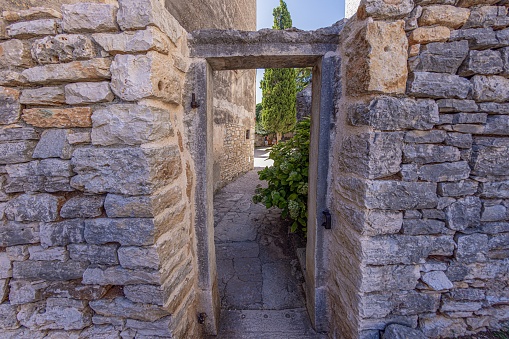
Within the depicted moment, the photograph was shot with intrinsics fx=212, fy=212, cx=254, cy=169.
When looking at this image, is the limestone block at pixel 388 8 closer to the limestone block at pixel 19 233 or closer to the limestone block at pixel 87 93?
the limestone block at pixel 87 93

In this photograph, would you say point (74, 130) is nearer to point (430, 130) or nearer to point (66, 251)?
point (66, 251)

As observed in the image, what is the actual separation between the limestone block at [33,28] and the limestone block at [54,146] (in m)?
0.54

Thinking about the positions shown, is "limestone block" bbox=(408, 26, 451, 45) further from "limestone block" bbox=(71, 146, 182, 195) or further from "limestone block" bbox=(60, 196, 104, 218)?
"limestone block" bbox=(60, 196, 104, 218)

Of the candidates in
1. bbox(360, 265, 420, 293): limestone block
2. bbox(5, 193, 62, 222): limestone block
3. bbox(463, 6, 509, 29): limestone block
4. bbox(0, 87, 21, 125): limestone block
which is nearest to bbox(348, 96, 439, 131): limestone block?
bbox(463, 6, 509, 29): limestone block

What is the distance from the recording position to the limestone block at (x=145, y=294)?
1.30 m

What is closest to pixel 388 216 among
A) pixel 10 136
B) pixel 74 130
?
pixel 74 130

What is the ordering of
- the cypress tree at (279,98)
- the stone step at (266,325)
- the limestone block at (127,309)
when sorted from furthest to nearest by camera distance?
1. the cypress tree at (279,98)
2. the stone step at (266,325)
3. the limestone block at (127,309)

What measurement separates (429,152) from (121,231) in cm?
185

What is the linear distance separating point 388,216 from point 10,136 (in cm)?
228

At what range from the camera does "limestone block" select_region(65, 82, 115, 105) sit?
1.17 meters

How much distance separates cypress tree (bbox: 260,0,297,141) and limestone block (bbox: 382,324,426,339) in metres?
11.6

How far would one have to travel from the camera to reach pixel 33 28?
1.18 meters

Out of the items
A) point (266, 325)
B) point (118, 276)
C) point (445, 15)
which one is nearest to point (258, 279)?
point (266, 325)

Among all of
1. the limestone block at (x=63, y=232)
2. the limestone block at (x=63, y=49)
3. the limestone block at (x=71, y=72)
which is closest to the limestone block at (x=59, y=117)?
the limestone block at (x=71, y=72)
